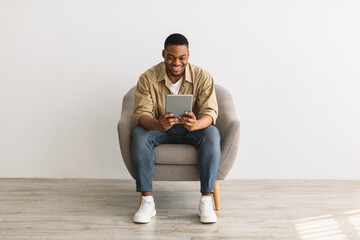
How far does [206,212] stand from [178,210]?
0.27 m

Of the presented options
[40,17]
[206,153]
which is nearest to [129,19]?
[40,17]

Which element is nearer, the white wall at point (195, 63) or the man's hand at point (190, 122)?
the man's hand at point (190, 122)

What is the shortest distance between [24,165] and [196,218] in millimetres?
1643

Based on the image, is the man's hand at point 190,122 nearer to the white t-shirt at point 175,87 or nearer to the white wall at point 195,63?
the white t-shirt at point 175,87

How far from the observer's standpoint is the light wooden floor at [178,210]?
2197 millimetres

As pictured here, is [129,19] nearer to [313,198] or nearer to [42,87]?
[42,87]

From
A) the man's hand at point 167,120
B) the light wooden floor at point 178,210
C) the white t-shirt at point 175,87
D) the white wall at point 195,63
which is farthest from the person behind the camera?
the white wall at point 195,63

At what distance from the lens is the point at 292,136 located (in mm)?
3279

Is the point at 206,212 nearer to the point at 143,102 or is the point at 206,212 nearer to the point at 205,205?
the point at 205,205

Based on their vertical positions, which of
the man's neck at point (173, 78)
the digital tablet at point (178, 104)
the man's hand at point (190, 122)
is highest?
the man's neck at point (173, 78)

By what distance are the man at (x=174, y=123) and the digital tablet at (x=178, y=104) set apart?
32mm

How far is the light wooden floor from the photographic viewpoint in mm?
2197

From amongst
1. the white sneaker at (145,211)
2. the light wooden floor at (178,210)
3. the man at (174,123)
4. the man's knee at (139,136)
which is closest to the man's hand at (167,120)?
the man at (174,123)

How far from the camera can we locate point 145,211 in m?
2.37
